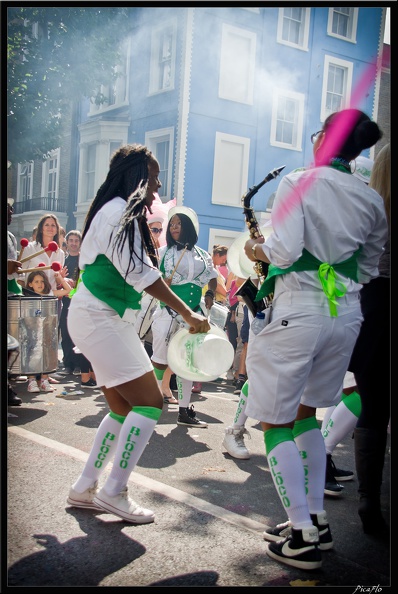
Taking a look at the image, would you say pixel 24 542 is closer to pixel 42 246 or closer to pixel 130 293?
pixel 130 293

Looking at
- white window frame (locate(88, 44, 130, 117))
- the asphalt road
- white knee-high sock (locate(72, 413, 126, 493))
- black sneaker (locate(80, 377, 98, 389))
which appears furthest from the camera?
black sneaker (locate(80, 377, 98, 389))

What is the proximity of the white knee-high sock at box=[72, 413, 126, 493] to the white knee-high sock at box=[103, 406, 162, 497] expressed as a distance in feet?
0.48

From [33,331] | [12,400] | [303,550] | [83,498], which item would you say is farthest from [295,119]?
[12,400]

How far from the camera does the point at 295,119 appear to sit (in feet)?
11.1

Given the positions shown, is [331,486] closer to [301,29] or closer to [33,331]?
[301,29]

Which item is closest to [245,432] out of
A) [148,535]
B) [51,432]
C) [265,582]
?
[51,432]

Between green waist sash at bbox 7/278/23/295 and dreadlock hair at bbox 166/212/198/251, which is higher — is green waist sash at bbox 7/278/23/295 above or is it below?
below

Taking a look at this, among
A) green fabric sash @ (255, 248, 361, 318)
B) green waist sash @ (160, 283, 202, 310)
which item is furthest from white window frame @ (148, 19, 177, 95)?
green waist sash @ (160, 283, 202, 310)

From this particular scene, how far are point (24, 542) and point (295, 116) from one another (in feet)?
8.16

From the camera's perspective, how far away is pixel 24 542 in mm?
2785

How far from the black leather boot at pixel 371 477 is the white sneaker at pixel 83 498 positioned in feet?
4.52

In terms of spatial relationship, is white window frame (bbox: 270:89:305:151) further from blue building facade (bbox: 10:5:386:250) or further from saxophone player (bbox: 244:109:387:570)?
saxophone player (bbox: 244:109:387:570)

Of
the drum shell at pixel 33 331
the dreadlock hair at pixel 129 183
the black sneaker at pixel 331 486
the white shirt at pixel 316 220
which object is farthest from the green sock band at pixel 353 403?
the drum shell at pixel 33 331

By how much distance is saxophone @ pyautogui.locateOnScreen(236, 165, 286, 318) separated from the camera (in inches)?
122
